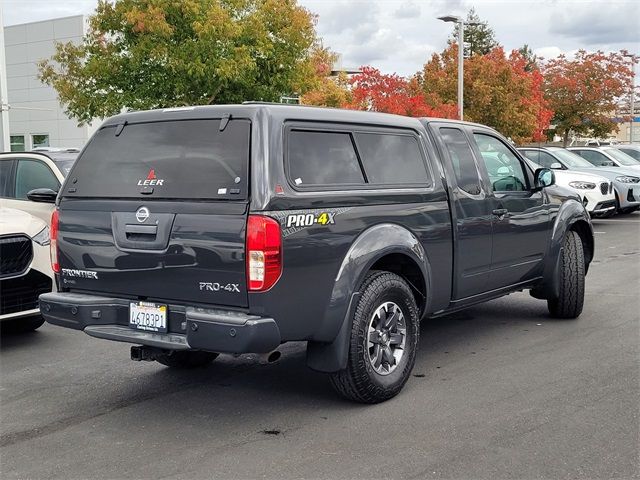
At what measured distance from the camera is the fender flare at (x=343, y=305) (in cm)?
477

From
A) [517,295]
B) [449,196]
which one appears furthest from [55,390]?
[517,295]

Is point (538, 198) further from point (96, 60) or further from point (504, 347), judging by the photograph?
point (96, 60)

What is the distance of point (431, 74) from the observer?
3500 centimetres

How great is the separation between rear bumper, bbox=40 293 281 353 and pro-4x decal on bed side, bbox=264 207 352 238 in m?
0.55

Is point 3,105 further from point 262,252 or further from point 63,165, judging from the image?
point 262,252

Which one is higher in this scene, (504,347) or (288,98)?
(288,98)

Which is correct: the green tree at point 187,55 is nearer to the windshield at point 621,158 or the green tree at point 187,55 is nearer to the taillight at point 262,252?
the windshield at point 621,158

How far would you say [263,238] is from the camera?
4.34 metres

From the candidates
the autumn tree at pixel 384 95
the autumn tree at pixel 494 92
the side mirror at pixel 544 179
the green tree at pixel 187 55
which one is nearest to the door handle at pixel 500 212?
the side mirror at pixel 544 179

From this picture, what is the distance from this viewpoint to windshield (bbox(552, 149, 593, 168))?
18.3 m

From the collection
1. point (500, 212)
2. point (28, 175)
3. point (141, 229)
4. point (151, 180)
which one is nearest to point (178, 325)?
point (141, 229)

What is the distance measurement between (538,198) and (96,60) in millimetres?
15791

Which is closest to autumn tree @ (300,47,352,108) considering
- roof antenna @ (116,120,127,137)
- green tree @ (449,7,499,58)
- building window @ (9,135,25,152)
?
roof antenna @ (116,120,127,137)

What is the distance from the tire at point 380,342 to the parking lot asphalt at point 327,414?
14cm
